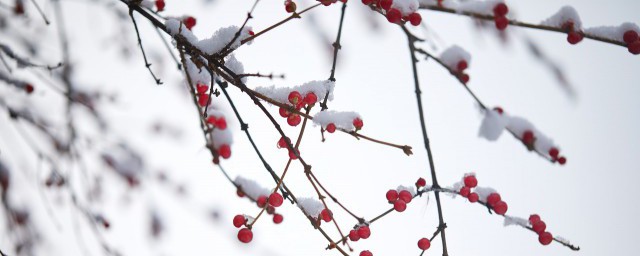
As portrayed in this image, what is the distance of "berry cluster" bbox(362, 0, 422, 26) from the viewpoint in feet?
4.60

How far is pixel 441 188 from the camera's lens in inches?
64.8

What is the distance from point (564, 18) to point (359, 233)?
40.2 inches

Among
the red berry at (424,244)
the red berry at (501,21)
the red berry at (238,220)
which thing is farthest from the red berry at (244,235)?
the red berry at (501,21)

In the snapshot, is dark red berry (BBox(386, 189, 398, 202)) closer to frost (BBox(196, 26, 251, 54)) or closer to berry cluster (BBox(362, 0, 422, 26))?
berry cluster (BBox(362, 0, 422, 26))

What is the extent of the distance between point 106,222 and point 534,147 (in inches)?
83.5

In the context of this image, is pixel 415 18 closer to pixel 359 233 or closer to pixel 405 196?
pixel 405 196

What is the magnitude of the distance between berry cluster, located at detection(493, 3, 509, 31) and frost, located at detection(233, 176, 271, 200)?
3.29ft

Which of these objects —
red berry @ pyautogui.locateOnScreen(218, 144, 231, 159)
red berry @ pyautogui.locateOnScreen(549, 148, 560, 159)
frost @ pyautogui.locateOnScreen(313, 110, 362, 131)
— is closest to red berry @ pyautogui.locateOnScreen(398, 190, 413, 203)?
frost @ pyautogui.locateOnScreen(313, 110, 362, 131)

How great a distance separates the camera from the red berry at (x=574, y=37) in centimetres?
122

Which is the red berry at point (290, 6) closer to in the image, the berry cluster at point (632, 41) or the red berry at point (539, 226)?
the berry cluster at point (632, 41)

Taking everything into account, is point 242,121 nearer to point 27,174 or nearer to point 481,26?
point 481,26

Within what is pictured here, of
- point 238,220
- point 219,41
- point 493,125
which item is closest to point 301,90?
point 219,41

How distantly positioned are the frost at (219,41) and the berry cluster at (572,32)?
1019 millimetres

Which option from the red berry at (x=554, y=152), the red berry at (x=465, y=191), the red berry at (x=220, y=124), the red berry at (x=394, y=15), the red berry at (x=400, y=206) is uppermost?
the red berry at (x=394, y=15)
